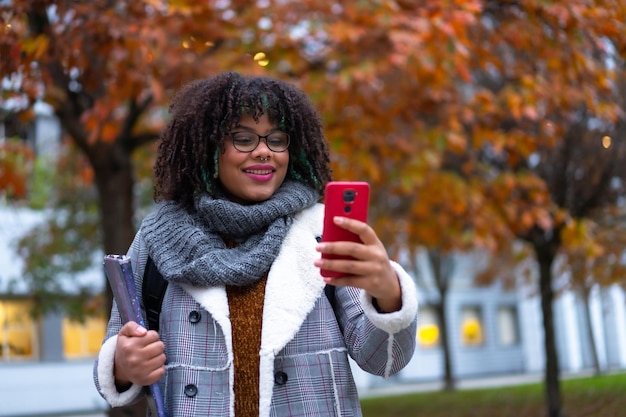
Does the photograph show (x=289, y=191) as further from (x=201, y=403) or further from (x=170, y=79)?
(x=170, y=79)

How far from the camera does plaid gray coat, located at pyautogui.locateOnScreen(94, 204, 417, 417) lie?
2.02 metres

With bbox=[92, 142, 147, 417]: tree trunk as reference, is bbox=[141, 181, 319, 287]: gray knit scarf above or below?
below

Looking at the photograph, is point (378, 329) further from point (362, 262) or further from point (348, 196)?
point (348, 196)

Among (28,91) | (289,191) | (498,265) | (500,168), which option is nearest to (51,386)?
(498,265)

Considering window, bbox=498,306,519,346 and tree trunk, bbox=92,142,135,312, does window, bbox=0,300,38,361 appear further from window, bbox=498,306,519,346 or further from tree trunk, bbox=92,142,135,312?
window, bbox=498,306,519,346

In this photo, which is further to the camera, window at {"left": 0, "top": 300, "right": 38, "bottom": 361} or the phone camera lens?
window at {"left": 0, "top": 300, "right": 38, "bottom": 361}

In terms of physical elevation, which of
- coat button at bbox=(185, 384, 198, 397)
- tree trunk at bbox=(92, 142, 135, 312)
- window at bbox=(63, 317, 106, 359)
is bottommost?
coat button at bbox=(185, 384, 198, 397)

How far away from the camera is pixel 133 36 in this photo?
5.18 m

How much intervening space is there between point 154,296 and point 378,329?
25.4 inches

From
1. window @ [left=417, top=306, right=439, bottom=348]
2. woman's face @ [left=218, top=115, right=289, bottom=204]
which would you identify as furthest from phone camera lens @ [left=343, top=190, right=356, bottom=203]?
window @ [left=417, top=306, right=439, bottom=348]

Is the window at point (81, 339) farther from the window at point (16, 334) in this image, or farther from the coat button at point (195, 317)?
the coat button at point (195, 317)

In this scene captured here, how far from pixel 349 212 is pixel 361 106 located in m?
5.24

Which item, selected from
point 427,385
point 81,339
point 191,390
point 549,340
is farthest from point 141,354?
point 427,385

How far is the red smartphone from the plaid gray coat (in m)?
0.33
